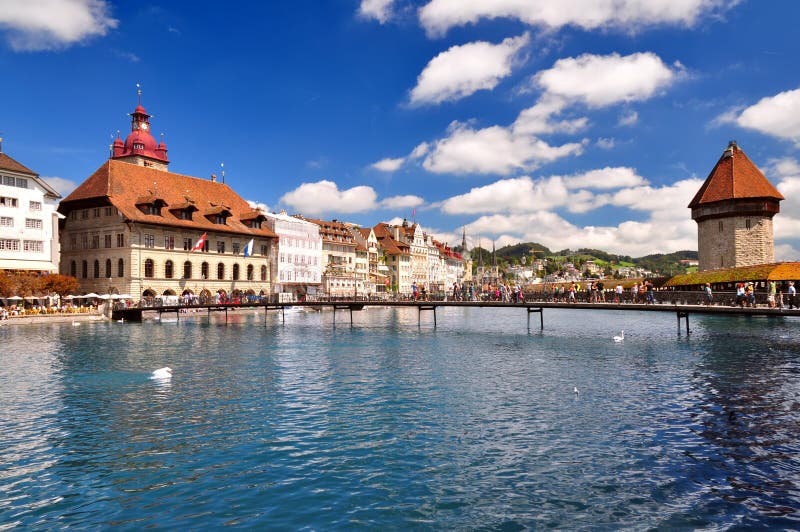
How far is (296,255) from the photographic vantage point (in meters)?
104

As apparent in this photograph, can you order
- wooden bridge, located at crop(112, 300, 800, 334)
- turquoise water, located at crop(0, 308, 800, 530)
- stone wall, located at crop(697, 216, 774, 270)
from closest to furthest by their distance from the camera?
turquoise water, located at crop(0, 308, 800, 530) → wooden bridge, located at crop(112, 300, 800, 334) → stone wall, located at crop(697, 216, 774, 270)

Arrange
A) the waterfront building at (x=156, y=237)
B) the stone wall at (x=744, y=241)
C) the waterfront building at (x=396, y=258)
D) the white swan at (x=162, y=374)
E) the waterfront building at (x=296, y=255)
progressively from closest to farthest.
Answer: the white swan at (x=162, y=374) → the waterfront building at (x=156, y=237) → the stone wall at (x=744, y=241) → the waterfront building at (x=296, y=255) → the waterfront building at (x=396, y=258)

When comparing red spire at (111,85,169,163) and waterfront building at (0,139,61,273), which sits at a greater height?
red spire at (111,85,169,163)

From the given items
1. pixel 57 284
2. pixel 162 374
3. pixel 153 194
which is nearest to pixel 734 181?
pixel 153 194

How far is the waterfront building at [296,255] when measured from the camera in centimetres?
9969

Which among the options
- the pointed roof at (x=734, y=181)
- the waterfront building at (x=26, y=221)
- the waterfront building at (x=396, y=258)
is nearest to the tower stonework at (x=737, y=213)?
the pointed roof at (x=734, y=181)

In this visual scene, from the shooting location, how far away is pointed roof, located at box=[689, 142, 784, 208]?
8638 cm

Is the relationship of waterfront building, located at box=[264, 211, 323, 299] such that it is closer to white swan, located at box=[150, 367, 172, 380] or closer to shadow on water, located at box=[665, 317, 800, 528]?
white swan, located at box=[150, 367, 172, 380]

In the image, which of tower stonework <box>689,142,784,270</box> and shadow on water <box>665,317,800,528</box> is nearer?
shadow on water <box>665,317,800,528</box>

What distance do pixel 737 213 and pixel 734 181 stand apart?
512cm

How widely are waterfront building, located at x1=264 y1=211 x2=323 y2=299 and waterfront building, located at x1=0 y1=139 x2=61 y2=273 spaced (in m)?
33.9

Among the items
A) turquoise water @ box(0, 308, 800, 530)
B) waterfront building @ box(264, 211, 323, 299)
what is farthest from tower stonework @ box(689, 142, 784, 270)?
waterfront building @ box(264, 211, 323, 299)

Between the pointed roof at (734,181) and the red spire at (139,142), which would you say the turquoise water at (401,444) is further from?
the red spire at (139,142)

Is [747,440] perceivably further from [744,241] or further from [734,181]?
[734,181]
